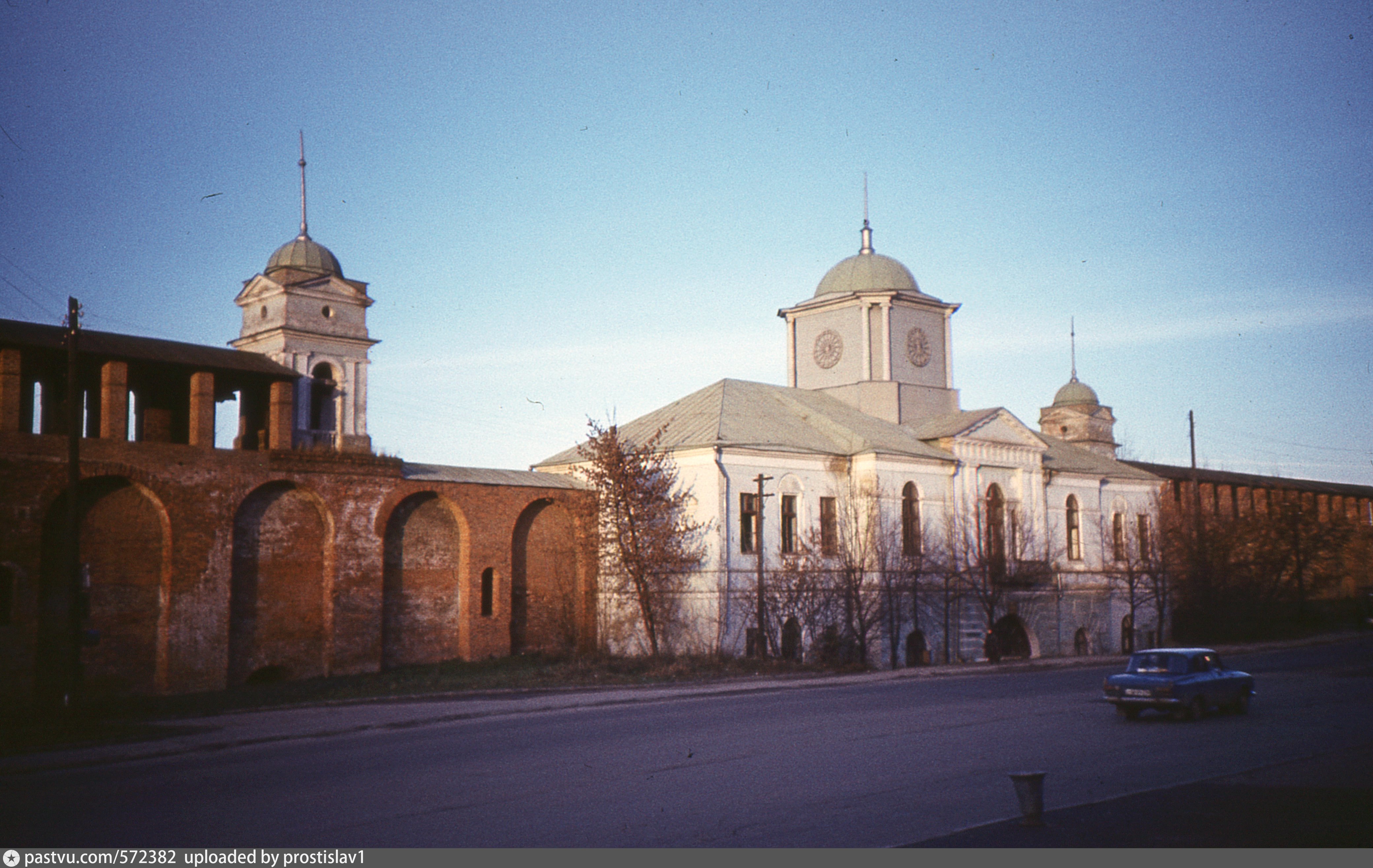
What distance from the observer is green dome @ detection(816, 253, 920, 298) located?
148ft

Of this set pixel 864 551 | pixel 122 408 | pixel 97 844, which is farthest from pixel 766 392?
pixel 97 844

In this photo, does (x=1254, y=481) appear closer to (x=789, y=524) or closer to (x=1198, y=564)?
(x=1198, y=564)

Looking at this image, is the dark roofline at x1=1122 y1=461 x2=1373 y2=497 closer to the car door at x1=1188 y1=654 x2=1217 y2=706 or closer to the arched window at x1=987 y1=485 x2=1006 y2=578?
the arched window at x1=987 y1=485 x2=1006 y2=578

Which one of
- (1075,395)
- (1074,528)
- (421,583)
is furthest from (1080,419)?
(421,583)

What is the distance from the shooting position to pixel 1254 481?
64.6 meters

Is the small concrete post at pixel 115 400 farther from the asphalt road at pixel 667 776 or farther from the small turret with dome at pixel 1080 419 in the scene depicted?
the small turret with dome at pixel 1080 419

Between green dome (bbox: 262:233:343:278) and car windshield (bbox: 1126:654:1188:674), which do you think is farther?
green dome (bbox: 262:233:343:278)

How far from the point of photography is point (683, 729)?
17750 mm

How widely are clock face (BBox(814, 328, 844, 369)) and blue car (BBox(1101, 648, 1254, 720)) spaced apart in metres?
25.8

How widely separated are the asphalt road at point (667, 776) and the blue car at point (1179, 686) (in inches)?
16.3

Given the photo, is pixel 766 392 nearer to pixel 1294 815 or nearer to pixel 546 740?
pixel 546 740

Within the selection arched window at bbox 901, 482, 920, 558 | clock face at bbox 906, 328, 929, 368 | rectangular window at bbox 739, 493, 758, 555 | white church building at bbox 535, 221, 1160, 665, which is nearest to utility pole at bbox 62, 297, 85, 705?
white church building at bbox 535, 221, 1160, 665

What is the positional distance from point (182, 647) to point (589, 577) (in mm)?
13041

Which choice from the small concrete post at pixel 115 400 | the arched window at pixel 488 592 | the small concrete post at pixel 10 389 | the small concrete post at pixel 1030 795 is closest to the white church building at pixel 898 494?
the arched window at pixel 488 592
